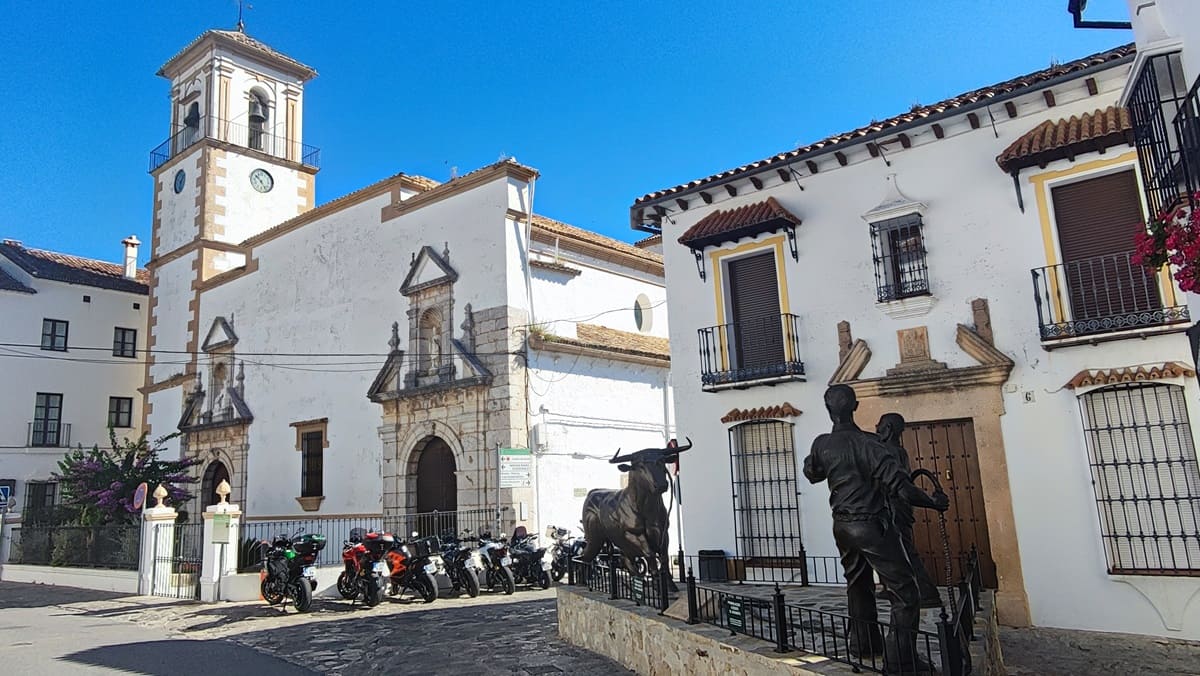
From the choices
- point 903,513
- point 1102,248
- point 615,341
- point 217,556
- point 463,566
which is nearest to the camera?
point 903,513

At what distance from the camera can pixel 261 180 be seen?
26391 mm

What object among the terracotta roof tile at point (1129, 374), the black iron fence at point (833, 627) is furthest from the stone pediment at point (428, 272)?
the terracotta roof tile at point (1129, 374)

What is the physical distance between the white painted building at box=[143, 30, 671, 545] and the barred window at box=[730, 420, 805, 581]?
5245 mm

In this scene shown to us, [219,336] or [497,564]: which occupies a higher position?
[219,336]

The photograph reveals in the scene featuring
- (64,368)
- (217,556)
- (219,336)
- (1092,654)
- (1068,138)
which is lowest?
(1092,654)

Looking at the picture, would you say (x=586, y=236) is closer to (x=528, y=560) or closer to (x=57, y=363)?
(x=528, y=560)

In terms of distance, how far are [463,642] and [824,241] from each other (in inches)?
274

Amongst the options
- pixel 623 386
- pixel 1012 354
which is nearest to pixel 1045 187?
pixel 1012 354

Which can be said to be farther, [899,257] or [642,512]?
[899,257]

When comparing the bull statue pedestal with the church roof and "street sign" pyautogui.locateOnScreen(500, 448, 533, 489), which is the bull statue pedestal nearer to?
"street sign" pyautogui.locateOnScreen(500, 448, 533, 489)

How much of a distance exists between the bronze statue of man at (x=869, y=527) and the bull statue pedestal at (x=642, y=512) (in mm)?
3009

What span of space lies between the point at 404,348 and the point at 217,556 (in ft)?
19.0

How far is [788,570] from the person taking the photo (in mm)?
11156

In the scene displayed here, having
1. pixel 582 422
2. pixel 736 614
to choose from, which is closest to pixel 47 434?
pixel 582 422
